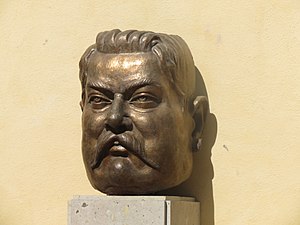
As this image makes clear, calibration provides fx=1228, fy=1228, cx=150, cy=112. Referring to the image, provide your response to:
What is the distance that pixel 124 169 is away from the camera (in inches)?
165

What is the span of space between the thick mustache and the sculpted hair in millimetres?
246

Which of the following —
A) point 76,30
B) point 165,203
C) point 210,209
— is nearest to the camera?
point 165,203

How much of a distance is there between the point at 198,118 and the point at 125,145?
362mm

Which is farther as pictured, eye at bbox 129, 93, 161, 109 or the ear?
the ear

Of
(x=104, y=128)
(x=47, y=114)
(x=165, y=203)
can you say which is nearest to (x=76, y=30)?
(x=47, y=114)

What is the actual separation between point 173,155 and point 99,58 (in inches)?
16.9

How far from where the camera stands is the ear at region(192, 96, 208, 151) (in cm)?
438

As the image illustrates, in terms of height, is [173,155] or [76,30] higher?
[76,30]

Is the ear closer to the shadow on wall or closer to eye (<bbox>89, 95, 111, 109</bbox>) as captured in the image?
the shadow on wall

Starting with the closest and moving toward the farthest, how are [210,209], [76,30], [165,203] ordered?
Answer: [165,203], [210,209], [76,30]

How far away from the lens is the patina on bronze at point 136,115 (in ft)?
13.7

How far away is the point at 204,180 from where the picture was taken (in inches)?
175

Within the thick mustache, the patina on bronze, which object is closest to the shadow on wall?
the patina on bronze

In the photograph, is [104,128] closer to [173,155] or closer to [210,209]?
[173,155]
